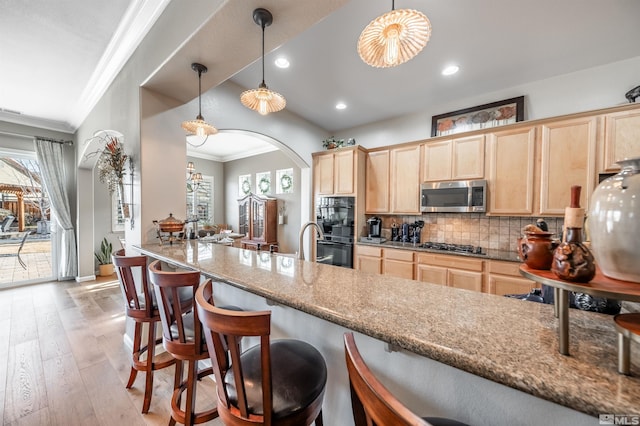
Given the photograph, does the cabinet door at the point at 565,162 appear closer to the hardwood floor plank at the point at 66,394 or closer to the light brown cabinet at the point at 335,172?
the light brown cabinet at the point at 335,172

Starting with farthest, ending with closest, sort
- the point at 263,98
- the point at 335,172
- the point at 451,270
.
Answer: the point at 335,172
the point at 451,270
the point at 263,98

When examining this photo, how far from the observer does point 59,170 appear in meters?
4.43

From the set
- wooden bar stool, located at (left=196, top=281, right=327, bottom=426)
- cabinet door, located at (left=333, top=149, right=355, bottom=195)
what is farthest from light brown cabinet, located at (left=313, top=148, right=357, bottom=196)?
wooden bar stool, located at (left=196, top=281, right=327, bottom=426)

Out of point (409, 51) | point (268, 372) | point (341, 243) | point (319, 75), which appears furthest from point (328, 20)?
point (341, 243)

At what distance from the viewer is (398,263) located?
334cm

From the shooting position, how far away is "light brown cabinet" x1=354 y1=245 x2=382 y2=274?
3539 mm

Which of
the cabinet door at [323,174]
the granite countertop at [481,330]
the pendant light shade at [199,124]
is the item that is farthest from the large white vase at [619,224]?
the cabinet door at [323,174]

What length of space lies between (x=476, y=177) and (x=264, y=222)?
4126 millimetres

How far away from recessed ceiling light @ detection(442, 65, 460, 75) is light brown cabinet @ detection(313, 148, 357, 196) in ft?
5.06

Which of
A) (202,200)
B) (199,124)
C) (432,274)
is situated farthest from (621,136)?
(202,200)

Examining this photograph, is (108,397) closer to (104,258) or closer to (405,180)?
(405,180)

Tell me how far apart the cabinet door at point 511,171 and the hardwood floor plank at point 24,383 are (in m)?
4.70

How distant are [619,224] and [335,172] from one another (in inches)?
142

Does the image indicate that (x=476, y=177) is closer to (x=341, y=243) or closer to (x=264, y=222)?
(x=341, y=243)
